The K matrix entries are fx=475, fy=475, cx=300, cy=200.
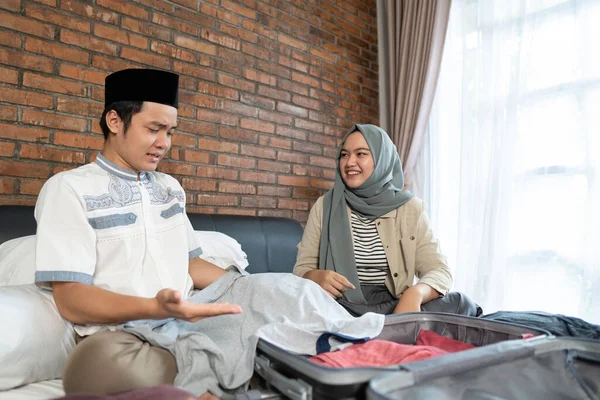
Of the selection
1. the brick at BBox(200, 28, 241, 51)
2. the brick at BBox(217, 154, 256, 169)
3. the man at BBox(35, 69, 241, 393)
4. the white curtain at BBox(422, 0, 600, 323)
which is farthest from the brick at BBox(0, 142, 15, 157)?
the white curtain at BBox(422, 0, 600, 323)

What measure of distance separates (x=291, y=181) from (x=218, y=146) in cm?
56

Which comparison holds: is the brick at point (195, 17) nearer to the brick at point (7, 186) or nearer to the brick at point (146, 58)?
the brick at point (146, 58)

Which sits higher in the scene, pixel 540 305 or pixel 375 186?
pixel 375 186

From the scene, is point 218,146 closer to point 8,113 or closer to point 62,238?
point 8,113

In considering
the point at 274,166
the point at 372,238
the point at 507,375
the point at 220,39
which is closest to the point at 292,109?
the point at 274,166

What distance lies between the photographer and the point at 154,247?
1273 mm

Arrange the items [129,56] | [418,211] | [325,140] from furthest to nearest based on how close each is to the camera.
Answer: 1. [325,140]
2. [129,56]
3. [418,211]

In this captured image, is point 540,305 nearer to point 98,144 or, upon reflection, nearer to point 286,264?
point 286,264

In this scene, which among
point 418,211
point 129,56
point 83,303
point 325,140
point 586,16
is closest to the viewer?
point 83,303

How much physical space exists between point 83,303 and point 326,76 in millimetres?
2345

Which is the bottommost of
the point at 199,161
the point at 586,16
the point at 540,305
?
the point at 540,305

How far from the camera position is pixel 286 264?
7.70 ft

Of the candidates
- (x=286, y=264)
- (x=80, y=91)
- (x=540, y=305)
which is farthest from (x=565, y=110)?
(x=80, y=91)

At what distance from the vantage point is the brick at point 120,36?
2.01 meters
